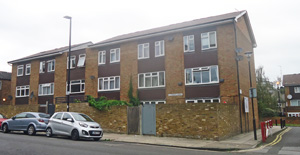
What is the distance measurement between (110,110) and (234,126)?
8.03 meters

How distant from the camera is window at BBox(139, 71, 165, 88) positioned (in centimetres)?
2110

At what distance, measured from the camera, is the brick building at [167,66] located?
730 inches

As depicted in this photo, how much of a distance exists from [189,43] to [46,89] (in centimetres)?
1645

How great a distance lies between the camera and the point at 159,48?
21594 millimetres

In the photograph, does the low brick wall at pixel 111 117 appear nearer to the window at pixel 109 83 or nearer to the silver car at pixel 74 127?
the silver car at pixel 74 127

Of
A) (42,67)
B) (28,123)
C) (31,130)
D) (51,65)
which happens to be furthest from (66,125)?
(42,67)

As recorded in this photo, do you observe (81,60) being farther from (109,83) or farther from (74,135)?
(74,135)

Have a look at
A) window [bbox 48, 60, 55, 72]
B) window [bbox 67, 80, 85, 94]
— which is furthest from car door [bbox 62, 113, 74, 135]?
window [bbox 48, 60, 55, 72]

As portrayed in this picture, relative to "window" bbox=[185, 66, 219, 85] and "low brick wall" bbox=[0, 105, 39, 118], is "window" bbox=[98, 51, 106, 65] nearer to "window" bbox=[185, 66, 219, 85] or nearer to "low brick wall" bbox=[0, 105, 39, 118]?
"low brick wall" bbox=[0, 105, 39, 118]

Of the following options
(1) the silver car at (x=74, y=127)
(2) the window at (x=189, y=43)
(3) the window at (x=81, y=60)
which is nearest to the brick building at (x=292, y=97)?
(2) the window at (x=189, y=43)

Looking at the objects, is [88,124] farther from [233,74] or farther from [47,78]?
[47,78]

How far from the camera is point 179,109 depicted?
49.4 ft

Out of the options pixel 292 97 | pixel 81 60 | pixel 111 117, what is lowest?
pixel 111 117

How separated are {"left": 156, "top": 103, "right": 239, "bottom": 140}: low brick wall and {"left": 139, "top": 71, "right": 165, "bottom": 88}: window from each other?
5.49m
